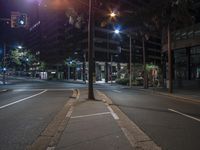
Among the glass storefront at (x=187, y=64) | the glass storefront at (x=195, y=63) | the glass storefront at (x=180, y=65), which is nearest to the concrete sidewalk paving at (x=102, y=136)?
the glass storefront at (x=195, y=63)

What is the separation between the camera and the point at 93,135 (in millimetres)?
10695

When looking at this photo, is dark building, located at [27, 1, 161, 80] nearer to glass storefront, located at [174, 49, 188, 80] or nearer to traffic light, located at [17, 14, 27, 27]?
glass storefront, located at [174, 49, 188, 80]

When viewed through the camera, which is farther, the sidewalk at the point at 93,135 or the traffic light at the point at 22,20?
the traffic light at the point at 22,20

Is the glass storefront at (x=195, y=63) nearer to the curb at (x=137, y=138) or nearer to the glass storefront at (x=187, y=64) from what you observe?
the glass storefront at (x=187, y=64)

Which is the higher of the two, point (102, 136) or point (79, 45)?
point (79, 45)

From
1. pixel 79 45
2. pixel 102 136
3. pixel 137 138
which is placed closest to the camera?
pixel 137 138

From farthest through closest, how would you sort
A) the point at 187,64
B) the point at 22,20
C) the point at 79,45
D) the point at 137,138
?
1. the point at 79,45
2. the point at 187,64
3. the point at 22,20
4. the point at 137,138

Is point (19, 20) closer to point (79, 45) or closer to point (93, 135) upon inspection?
point (93, 135)

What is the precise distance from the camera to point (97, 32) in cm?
10794

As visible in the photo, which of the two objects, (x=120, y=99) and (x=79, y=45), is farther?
(x=79, y=45)

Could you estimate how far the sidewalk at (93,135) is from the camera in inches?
360

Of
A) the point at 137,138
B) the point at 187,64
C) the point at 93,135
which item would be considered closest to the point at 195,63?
the point at 187,64

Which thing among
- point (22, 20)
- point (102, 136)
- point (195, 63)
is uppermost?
point (22, 20)

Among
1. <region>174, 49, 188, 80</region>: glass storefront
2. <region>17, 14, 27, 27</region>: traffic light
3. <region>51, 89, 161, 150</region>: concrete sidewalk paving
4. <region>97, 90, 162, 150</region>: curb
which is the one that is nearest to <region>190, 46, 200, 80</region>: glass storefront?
<region>174, 49, 188, 80</region>: glass storefront
